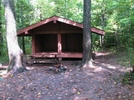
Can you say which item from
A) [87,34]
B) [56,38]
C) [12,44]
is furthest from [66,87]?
[56,38]

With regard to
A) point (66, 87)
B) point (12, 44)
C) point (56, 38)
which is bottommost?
point (66, 87)

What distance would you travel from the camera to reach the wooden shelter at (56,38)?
1113 cm

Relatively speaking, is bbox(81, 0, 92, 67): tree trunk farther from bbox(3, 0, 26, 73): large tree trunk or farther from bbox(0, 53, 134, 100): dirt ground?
bbox(3, 0, 26, 73): large tree trunk

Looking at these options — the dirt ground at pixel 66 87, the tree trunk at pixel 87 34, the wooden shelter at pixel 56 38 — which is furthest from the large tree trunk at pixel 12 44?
the wooden shelter at pixel 56 38

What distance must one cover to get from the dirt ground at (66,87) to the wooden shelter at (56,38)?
434 cm

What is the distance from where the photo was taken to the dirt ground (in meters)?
4.66

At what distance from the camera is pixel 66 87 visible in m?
5.39

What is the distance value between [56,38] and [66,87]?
919 cm

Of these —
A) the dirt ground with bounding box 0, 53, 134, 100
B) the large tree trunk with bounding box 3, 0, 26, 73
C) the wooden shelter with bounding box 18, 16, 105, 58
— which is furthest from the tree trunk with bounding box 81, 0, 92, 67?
the large tree trunk with bounding box 3, 0, 26, 73

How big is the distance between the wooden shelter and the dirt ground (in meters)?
4.34

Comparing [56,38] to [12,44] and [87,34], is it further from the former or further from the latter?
[12,44]

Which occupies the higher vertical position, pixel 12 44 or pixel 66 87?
pixel 12 44

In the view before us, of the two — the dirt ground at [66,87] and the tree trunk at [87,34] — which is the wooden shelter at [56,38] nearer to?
the tree trunk at [87,34]

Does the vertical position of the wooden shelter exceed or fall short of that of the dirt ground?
it exceeds it
